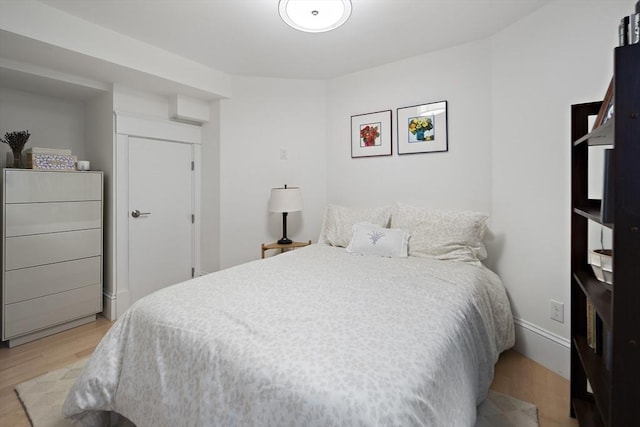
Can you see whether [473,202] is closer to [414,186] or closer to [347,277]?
[414,186]

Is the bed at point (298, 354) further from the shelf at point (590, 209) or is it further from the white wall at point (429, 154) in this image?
the white wall at point (429, 154)

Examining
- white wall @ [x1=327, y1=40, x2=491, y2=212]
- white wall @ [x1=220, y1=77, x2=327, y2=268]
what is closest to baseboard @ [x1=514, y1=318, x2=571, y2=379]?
white wall @ [x1=327, y1=40, x2=491, y2=212]

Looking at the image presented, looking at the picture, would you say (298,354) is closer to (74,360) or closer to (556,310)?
(556,310)

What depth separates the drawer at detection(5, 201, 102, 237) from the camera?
87.6 inches

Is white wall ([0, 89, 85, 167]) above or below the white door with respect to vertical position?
above

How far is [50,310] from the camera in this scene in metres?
2.42

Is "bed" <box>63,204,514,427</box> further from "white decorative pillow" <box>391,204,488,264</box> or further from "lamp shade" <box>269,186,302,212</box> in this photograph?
"lamp shade" <box>269,186,302,212</box>

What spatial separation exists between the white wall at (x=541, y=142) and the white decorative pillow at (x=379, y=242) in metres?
0.72

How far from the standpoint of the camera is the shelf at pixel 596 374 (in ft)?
3.28

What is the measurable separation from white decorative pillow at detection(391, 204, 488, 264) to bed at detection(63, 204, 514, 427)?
Result: 422mm

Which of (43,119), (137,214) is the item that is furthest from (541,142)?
(43,119)

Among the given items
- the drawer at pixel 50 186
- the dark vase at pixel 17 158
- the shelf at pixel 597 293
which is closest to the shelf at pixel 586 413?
the shelf at pixel 597 293

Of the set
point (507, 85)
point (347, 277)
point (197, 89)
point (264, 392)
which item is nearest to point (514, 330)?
point (347, 277)

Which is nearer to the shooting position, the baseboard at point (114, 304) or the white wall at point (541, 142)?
the white wall at point (541, 142)
